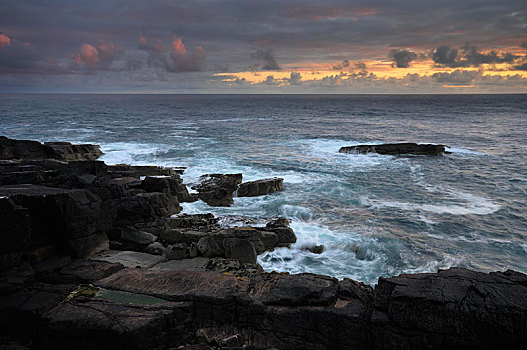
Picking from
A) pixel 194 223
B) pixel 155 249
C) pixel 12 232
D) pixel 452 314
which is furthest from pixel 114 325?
pixel 194 223

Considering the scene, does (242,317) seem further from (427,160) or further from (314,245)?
(427,160)

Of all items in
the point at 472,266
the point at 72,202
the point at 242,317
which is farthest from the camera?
the point at 472,266

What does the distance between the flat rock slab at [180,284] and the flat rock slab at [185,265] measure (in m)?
2.10

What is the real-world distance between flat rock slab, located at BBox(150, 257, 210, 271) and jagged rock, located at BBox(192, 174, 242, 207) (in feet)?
26.9

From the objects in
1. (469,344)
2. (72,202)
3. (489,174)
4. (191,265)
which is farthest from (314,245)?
(489,174)

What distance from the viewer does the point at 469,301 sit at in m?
7.14

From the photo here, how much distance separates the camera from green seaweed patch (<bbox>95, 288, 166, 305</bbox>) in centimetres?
835

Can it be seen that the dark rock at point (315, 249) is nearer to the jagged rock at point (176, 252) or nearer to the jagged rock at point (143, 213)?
the jagged rock at point (176, 252)

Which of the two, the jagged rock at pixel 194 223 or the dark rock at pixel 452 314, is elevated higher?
the dark rock at pixel 452 314

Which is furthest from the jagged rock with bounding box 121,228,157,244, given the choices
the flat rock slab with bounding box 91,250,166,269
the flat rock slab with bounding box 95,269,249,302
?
the flat rock slab with bounding box 95,269,249,302

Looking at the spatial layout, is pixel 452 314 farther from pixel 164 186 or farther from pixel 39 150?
pixel 39 150

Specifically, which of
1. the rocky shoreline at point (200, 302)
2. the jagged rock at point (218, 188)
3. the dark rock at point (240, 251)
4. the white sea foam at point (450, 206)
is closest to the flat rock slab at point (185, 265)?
the rocky shoreline at point (200, 302)

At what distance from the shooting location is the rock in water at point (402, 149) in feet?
125

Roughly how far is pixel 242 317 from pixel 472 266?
11.0 meters
